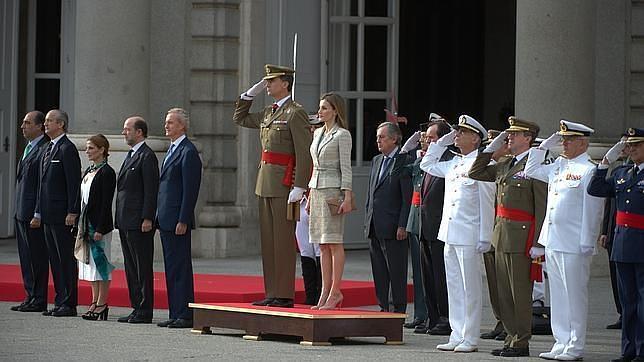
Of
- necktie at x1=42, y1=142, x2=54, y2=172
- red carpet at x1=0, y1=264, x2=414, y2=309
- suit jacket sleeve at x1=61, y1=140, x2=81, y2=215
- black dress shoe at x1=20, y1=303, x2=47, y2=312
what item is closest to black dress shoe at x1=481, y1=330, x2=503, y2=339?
red carpet at x1=0, y1=264, x2=414, y2=309

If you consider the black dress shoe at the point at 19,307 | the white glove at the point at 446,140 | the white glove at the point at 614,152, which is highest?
the white glove at the point at 446,140

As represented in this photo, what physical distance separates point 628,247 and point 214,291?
178 inches

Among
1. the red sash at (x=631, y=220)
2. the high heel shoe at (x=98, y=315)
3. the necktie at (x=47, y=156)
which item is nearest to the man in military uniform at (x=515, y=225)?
the red sash at (x=631, y=220)

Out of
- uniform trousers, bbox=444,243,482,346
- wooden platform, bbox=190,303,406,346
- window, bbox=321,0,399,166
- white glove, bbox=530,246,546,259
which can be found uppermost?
window, bbox=321,0,399,166

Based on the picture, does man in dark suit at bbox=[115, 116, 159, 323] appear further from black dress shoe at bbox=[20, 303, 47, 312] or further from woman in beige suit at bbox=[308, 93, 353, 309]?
woman in beige suit at bbox=[308, 93, 353, 309]

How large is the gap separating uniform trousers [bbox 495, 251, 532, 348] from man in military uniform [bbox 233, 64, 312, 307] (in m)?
1.83

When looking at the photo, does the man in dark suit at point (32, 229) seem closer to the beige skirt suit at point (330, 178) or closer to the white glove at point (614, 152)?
the beige skirt suit at point (330, 178)

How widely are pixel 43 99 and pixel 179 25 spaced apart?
334 centimetres

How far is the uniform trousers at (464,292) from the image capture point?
1163cm

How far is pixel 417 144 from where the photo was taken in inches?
534

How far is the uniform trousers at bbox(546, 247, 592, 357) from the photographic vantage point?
36.7 feet

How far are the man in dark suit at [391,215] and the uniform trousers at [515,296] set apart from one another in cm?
177

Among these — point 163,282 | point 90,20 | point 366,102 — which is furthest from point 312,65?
point 163,282

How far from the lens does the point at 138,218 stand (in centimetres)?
1335
